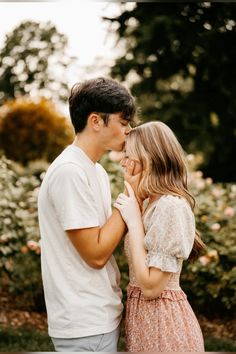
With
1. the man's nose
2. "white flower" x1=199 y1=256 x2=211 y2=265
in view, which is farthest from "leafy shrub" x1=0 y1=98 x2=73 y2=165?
the man's nose

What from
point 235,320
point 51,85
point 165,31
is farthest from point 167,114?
point 235,320

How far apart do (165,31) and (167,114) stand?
2.08m

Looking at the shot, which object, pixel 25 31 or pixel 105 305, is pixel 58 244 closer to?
pixel 105 305

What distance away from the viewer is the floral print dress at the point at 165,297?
2.51 metres

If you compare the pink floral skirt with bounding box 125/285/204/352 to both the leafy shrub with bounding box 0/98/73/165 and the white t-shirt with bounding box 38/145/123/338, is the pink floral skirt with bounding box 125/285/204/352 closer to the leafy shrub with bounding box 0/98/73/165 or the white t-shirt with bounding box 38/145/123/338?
the white t-shirt with bounding box 38/145/123/338

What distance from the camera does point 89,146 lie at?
269cm

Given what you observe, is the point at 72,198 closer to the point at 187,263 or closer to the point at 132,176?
the point at 132,176

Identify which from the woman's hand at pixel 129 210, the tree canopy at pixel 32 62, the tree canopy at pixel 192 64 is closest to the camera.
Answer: the woman's hand at pixel 129 210

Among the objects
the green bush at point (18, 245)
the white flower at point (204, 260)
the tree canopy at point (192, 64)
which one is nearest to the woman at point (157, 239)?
the white flower at point (204, 260)

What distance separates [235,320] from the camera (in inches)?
231

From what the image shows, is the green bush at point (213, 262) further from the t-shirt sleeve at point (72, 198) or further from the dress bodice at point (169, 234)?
the t-shirt sleeve at point (72, 198)

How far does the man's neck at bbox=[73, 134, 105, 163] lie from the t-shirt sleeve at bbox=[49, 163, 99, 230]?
0.59 ft

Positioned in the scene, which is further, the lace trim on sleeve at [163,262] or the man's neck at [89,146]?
the man's neck at [89,146]

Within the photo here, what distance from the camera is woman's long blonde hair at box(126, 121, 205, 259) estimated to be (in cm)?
265
